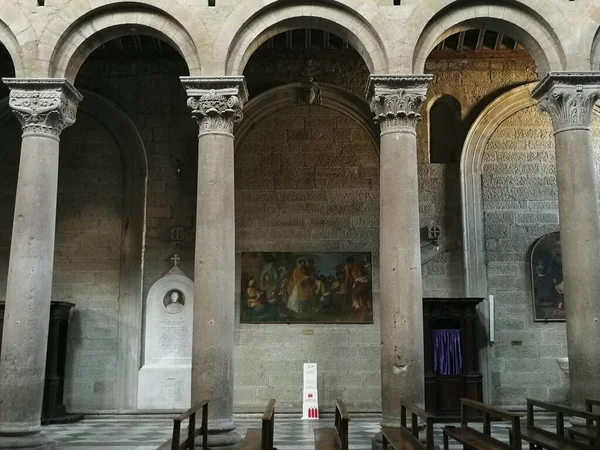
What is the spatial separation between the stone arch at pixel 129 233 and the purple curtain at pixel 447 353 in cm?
582

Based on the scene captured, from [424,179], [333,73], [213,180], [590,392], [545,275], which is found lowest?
[590,392]

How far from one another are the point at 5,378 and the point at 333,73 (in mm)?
Answer: 8723

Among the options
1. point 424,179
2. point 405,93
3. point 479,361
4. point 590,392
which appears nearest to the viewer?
point 590,392

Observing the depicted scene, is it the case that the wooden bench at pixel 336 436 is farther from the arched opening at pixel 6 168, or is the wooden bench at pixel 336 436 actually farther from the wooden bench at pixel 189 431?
the arched opening at pixel 6 168

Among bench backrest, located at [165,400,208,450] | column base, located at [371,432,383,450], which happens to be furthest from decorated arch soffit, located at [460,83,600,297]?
bench backrest, located at [165,400,208,450]

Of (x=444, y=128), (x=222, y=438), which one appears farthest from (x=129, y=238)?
(x=444, y=128)

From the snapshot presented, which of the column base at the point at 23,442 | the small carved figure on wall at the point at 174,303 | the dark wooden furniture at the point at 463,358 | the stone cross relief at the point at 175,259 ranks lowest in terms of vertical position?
the column base at the point at 23,442

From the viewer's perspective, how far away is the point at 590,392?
935cm

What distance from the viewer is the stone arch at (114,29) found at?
10.4 meters

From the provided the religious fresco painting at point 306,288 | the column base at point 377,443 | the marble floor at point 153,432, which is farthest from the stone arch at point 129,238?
the column base at point 377,443

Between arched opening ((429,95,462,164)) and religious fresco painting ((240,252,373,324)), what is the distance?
2.70m

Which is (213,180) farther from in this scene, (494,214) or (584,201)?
(494,214)

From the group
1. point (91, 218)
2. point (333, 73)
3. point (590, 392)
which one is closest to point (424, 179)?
point (333, 73)

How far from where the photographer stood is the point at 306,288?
13.8 meters
